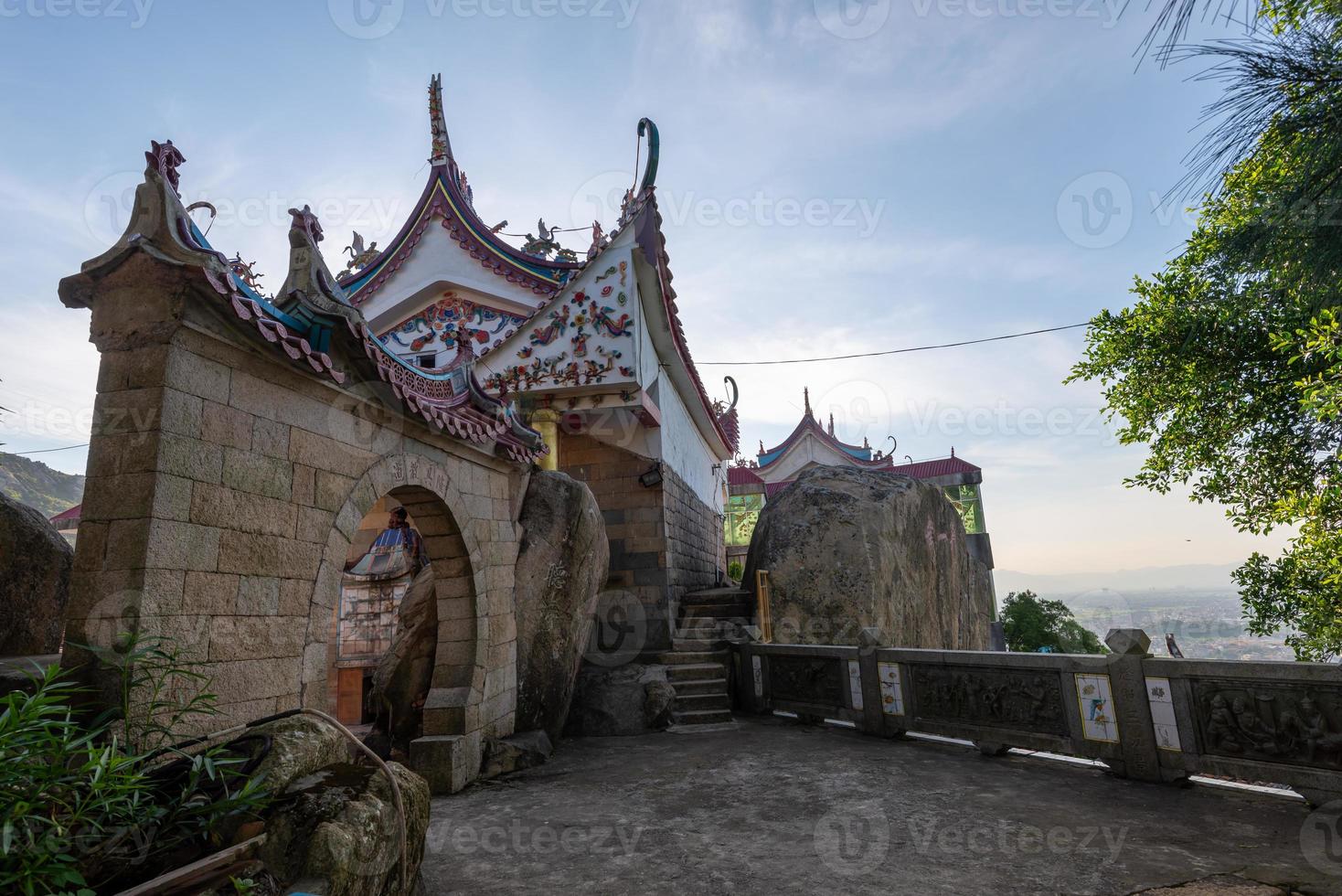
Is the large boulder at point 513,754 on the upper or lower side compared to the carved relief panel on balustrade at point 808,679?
lower

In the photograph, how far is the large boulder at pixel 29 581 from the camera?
441 cm

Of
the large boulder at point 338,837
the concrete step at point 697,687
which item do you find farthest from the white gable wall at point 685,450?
the large boulder at point 338,837

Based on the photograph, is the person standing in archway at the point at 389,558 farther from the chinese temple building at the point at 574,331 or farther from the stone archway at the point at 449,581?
the stone archway at the point at 449,581

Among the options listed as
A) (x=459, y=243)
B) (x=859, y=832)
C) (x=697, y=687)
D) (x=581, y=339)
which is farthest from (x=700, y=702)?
(x=459, y=243)

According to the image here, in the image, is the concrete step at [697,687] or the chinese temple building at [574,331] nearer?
the concrete step at [697,687]

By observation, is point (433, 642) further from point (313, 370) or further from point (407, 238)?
point (407, 238)

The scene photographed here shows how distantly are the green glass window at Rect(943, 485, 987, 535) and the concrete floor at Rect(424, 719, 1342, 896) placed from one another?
19341 millimetres

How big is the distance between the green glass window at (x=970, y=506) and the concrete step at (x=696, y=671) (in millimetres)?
17193

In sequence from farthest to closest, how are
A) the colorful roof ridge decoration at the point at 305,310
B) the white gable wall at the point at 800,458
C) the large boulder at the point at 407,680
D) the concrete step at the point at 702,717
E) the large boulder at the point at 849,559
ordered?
the white gable wall at the point at 800,458 < the large boulder at the point at 849,559 < the concrete step at the point at 702,717 < the large boulder at the point at 407,680 < the colorful roof ridge decoration at the point at 305,310

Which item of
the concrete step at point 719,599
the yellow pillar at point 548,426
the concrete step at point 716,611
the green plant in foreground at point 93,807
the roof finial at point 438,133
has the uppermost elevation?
the roof finial at point 438,133

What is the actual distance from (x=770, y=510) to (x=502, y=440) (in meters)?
7.10

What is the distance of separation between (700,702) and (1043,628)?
21.6 meters

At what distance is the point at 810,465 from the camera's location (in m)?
22.3

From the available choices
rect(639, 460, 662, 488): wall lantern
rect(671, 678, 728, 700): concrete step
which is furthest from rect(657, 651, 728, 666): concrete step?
rect(639, 460, 662, 488): wall lantern
